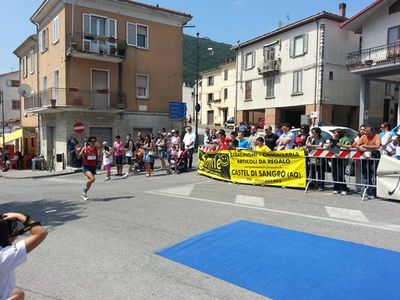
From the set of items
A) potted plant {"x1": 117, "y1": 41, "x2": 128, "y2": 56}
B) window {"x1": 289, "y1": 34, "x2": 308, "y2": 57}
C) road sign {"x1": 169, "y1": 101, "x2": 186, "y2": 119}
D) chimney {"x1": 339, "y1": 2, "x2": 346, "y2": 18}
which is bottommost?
road sign {"x1": 169, "y1": 101, "x2": 186, "y2": 119}

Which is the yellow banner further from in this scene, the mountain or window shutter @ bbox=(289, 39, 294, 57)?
the mountain

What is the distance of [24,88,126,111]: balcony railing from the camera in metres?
23.3

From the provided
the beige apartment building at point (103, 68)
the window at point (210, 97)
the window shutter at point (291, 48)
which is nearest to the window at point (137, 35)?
the beige apartment building at point (103, 68)

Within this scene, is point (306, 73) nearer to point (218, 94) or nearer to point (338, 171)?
point (338, 171)

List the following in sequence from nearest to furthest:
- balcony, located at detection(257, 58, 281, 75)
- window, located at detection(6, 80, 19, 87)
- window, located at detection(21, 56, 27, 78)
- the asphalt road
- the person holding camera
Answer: the person holding camera
the asphalt road
window, located at detection(21, 56, 27, 78)
balcony, located at detection(257, 58, 281, 75)
window, located at detection(6, 80, 19, 87)

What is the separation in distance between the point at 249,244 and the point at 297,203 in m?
3.44

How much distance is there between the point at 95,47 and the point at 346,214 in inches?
787

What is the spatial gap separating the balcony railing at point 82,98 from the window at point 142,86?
4.43ft

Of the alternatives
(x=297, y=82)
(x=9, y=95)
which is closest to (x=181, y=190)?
(x=297, y=82)

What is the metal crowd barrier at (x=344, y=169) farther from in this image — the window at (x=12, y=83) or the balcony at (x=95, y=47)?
the window at (x=12, y=83)

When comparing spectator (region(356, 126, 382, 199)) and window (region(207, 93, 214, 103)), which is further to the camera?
window (region(207, 93, 214, 103))

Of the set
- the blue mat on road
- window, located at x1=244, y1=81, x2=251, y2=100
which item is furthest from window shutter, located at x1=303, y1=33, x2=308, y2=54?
the blue mat on road

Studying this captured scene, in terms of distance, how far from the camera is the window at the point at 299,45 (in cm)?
3103

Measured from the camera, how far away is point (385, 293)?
4059 mm
